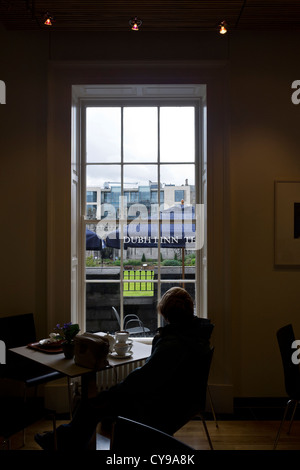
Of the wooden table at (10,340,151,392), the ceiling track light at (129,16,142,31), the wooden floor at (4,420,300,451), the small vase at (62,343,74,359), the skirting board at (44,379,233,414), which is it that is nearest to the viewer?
the wooden table at (10,340,151,392)

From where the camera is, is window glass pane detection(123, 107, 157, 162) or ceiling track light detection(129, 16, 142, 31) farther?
window glass pane detection(123, 107, 157, 162)

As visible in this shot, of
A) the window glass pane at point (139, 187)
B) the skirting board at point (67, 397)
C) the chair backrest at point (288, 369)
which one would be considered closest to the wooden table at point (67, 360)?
the skirting board at point (67, 397)

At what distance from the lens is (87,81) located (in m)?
A: 3.25

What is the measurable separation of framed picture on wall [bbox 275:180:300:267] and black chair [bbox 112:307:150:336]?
57.5 inches

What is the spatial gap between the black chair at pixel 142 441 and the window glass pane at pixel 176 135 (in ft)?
9.34

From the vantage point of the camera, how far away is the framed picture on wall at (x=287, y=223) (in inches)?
129

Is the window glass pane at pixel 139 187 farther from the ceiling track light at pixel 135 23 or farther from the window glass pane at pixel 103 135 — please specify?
the ceiling track light at pixel 135 23

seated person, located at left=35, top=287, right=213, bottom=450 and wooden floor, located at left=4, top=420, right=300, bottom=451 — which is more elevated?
seated person, located at left=35, top=287, right=213, bottom=450

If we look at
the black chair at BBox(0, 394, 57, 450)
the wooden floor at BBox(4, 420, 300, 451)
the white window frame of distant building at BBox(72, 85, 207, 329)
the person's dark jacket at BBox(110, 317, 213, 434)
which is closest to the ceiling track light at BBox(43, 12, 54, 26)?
the white window frame of distant building at BBox(72, 85, 207, 329)

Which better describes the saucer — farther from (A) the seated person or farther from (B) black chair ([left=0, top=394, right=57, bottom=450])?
(B) black chair ([left=0, top=394, right=57, bottom=450])

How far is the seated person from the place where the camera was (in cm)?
192

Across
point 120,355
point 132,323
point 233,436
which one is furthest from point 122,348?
point 233,436

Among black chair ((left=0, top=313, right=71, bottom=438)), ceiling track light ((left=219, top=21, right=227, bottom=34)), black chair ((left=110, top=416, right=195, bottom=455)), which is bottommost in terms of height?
black chair ((left=0, top=313, right=71, bottom=438))
